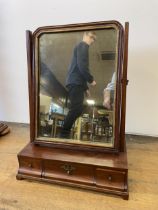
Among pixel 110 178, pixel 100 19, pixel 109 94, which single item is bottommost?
pixel 110 178

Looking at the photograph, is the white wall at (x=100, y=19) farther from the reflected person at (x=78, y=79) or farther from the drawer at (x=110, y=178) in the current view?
the drawer at (x=110, y=178)

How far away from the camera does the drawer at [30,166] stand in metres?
0.79

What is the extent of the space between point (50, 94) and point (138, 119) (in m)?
0.58

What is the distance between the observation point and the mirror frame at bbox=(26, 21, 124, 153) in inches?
29.2

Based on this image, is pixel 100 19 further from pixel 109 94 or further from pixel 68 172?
pixel 68 172

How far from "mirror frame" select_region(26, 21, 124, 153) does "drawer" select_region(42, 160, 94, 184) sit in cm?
9

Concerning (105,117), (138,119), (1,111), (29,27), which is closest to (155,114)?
(138,119)

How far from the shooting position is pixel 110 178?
2.35 feet

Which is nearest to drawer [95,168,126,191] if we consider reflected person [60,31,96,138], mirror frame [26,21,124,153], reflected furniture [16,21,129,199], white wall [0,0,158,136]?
reflected furniture [16,21,129,199]

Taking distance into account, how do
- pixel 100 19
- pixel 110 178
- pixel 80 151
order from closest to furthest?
pixel 110 178 < pixel 80 151 < pixel 100 19

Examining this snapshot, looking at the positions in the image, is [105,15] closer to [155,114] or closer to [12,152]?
[155,114]

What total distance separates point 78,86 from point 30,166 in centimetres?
40

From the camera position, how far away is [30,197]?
0.69 metres

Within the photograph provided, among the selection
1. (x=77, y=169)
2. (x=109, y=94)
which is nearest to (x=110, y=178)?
(x=77, y=169)
